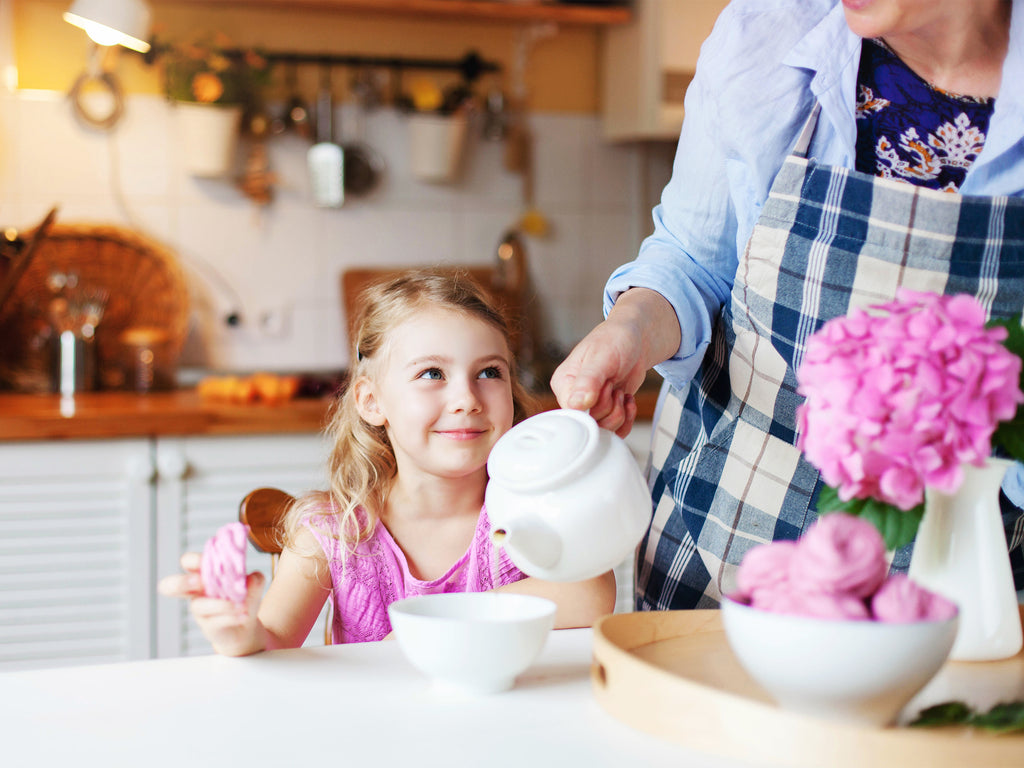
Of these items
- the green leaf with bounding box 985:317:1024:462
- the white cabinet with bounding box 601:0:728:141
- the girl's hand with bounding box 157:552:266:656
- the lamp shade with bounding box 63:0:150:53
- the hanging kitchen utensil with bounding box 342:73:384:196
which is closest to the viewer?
the green leaf with bounding box 985:317:1024:462

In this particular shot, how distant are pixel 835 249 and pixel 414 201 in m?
1.76

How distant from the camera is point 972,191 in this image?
1.00m

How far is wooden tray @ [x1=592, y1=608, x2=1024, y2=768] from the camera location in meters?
0.60

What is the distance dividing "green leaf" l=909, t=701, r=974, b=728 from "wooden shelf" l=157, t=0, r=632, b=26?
2.14 metres

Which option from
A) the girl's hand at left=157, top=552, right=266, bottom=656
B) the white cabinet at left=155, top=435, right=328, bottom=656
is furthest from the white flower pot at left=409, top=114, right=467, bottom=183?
the girl's hand at left=157, top=552, right=266, bottom=656

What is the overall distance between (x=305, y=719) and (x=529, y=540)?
0.63 ft

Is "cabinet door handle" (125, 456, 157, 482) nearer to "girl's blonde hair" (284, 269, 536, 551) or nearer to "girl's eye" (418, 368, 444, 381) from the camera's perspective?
"girl's blonde hair" (284, 269, 536, 551)

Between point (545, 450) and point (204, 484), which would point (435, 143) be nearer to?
point (204, 484)

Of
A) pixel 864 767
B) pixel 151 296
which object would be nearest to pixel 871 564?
pixel 864 767

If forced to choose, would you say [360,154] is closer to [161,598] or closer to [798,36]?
[161,598]

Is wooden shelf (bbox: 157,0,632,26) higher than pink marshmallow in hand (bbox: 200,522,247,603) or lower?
higher

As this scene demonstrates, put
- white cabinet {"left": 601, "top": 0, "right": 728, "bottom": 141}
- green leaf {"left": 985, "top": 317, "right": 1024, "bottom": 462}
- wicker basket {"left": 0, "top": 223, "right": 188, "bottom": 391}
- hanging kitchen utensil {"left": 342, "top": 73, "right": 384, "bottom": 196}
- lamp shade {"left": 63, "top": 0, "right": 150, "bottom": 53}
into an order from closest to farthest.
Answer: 1. green leaf {"left": 985, "top": 317, "right": 1024, "bottom": 462}
2. lamp shade {"left": 63, "top": 0, "right": 150, "bottom": 53}
3. wicker basket {"left": 0, "top": 223, "right": 188, "bottom": 391}
4. white cabinet {"left": 601, "top": 0, "right": 728, "bottom": 141}
5. hanging kitchen utensil {"left": 342, "top": 73, "right": 384, "bottom": 196}

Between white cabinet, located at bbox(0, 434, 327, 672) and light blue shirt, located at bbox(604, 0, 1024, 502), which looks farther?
white cabinet, located at bbox(0, 434, 327, 672)

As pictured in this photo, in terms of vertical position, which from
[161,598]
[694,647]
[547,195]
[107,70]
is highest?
[107,70]
